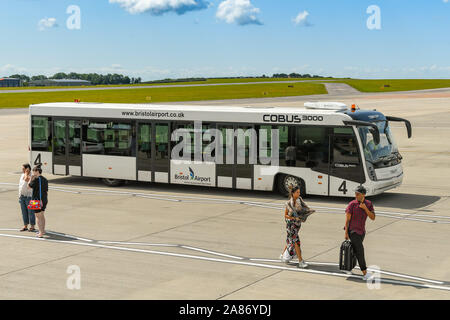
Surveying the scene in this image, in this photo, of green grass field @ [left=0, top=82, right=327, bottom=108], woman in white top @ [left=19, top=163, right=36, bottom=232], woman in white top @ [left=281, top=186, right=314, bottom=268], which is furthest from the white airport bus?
green grass field @ [left=0, top=82, right=327, bottom=108]

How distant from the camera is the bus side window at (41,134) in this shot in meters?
23.3

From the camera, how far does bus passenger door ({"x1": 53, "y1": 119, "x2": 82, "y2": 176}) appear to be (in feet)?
74.8

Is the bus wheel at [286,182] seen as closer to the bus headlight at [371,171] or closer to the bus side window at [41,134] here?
the bus headlight at [371,171]

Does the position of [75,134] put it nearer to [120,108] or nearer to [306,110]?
[120,108]

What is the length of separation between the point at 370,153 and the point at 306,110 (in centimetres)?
226

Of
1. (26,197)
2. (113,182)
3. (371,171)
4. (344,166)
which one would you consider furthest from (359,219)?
(113,182)

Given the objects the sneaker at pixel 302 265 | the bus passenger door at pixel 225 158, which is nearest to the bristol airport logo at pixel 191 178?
the bus passenger door at pixel 225 158

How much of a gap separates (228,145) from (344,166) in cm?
359

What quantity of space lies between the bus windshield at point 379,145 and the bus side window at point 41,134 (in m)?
10.6

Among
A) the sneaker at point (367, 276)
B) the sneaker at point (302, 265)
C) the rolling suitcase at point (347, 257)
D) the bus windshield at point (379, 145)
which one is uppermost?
the bus windshield at point (379, 145)

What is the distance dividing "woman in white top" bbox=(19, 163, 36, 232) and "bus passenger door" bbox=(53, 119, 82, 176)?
7467 millimetres

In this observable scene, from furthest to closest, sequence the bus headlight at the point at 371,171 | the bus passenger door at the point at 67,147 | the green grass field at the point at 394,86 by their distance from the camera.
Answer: the green grass field at the point at 394,86
the bus passenger door at the point at 67,147
the bus headlight at the point at 371,171

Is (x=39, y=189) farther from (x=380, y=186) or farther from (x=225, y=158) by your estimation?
(x=380, y=186)
